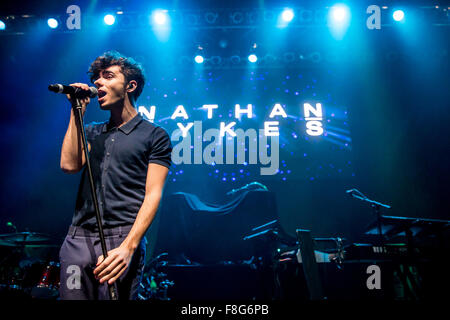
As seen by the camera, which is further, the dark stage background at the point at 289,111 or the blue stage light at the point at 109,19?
the dark stage background at the point at 289,111

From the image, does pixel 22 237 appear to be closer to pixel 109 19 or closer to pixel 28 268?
pixel 28 268

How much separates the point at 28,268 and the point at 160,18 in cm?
482

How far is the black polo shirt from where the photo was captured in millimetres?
1661

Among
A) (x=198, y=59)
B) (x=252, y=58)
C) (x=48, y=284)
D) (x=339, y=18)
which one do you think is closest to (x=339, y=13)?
(x=339, y=18)

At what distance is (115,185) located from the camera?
5.64 ft

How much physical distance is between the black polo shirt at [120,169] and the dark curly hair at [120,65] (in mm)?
284

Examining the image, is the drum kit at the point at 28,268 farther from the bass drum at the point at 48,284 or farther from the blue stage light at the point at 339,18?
the blue stage light at the point at 339,18

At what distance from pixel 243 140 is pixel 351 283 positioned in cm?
329

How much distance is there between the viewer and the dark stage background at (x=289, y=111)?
6992mm

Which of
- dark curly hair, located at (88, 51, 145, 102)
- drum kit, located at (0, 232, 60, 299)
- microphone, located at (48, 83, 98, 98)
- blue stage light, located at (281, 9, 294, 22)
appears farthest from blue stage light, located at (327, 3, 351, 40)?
drum kit, located at (0, 232, 60, 299)

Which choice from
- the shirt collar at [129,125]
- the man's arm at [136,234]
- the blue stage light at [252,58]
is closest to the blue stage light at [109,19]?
the blue stage light at [252,58]

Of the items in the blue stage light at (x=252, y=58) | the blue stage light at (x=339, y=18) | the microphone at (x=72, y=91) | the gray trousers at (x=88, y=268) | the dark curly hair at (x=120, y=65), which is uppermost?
the blue stage light at (x=339, y=18)

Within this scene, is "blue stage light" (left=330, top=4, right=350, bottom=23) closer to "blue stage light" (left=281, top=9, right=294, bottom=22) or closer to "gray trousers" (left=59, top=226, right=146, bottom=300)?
"blue stage light" (left=281, top=9, right=294, bottom=22)

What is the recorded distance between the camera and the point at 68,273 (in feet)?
5.09
